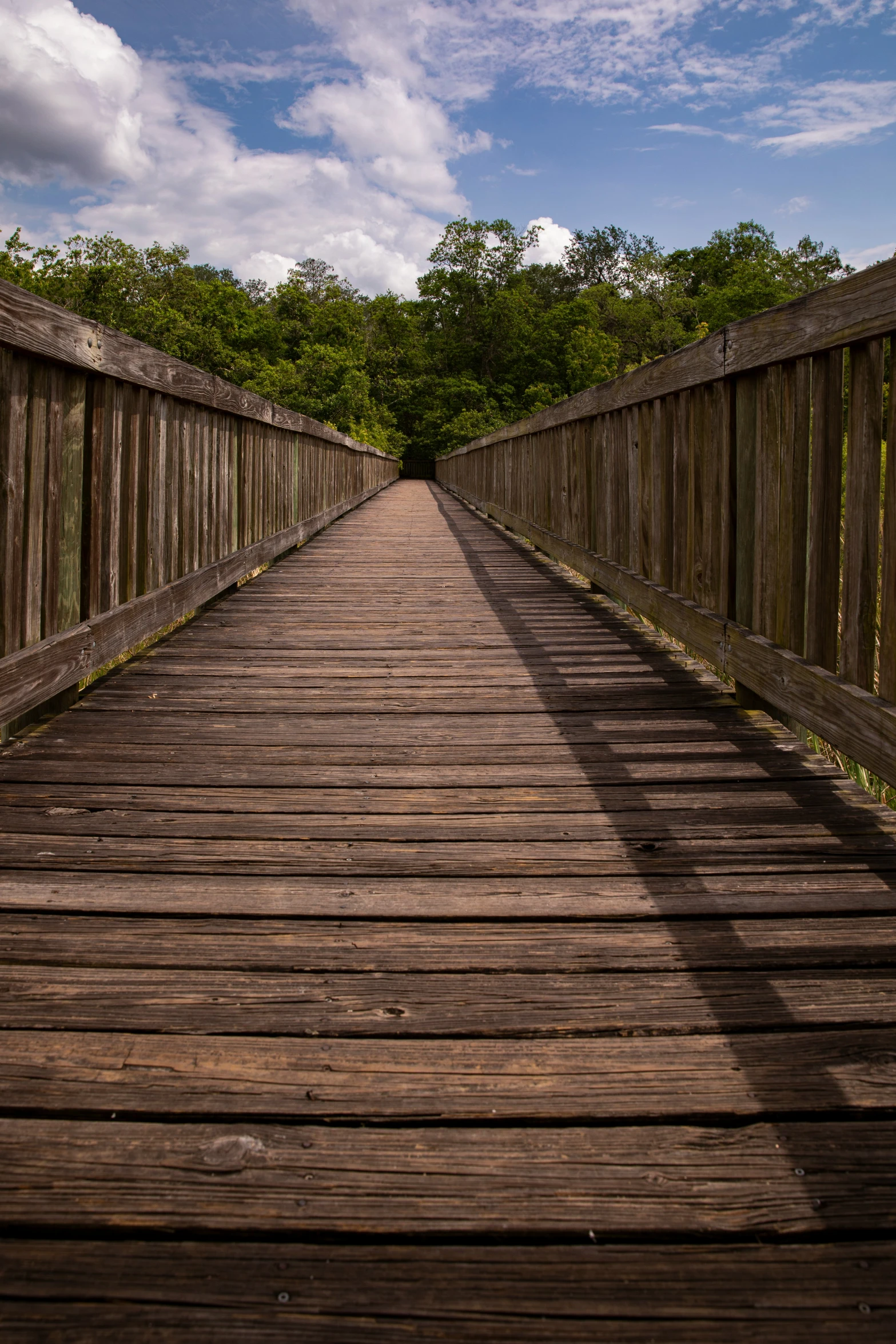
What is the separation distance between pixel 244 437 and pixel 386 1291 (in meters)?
5.25

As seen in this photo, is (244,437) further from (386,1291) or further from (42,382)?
(386,1291)

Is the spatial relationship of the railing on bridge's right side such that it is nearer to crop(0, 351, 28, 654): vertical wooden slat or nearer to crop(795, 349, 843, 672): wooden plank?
crop(795, 349, 843, 672): wooden plank

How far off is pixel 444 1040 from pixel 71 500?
7.29 ft

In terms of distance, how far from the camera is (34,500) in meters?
2.53

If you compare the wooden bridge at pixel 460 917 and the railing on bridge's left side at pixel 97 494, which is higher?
the railing on bridge's left side at pixel 97 494

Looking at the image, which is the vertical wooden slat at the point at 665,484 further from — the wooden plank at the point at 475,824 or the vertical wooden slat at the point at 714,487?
the wooden plank at the point at 475,824

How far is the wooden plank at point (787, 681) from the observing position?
198cm

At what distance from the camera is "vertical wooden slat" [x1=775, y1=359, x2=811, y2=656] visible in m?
2.45

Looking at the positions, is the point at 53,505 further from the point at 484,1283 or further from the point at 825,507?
the point at 484,1283

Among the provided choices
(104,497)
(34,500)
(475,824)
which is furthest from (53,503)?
(475,824)

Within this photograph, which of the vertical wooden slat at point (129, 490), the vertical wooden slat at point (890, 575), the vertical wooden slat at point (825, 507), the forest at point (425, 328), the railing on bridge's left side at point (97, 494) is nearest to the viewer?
the vertical wooden slat at point (890, 575)

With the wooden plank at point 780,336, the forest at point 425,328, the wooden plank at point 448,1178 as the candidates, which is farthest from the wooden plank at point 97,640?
the forest at point 425,328

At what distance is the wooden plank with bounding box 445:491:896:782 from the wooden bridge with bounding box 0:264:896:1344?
20mm

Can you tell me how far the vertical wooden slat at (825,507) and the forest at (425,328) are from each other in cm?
3140
